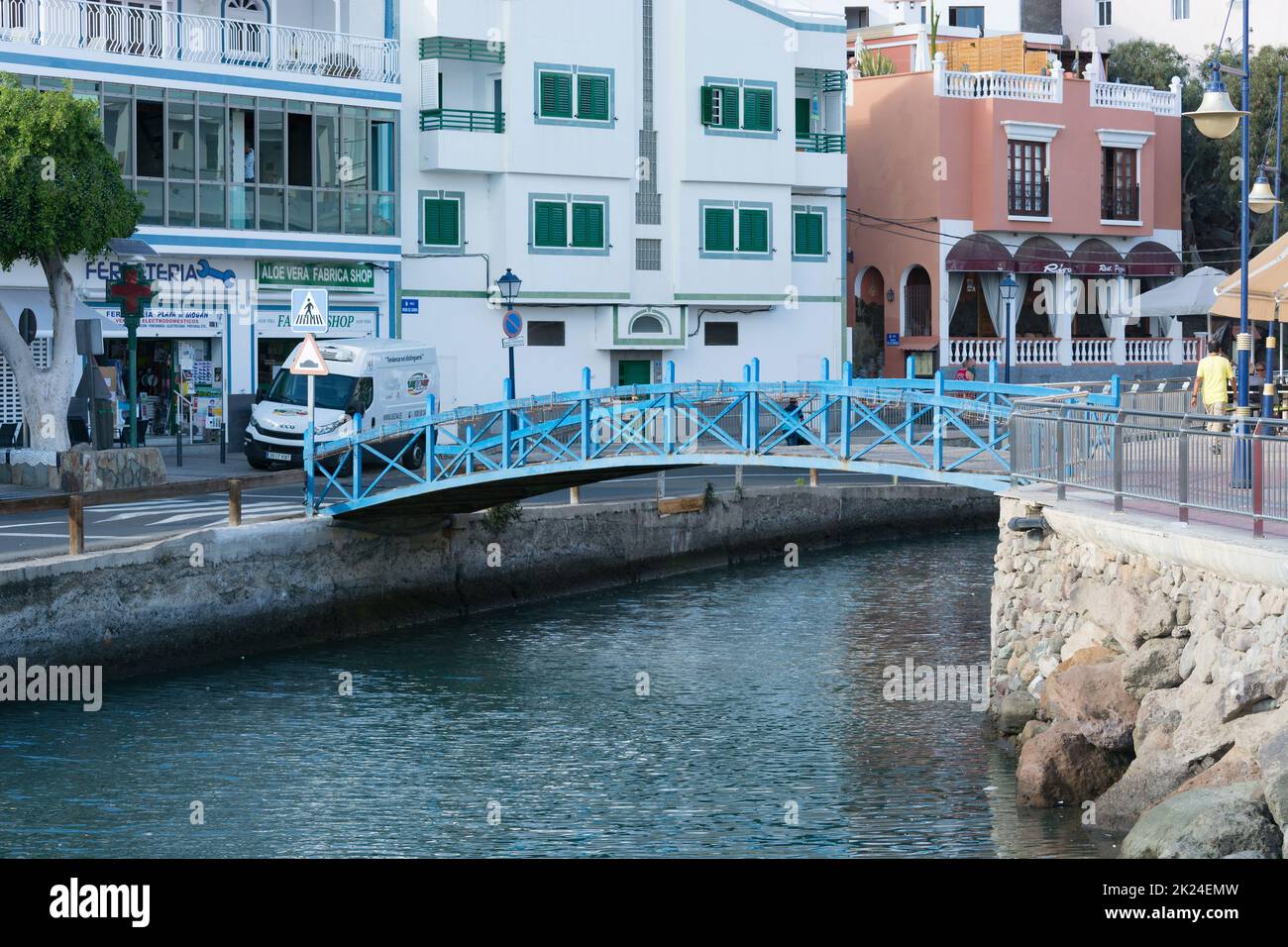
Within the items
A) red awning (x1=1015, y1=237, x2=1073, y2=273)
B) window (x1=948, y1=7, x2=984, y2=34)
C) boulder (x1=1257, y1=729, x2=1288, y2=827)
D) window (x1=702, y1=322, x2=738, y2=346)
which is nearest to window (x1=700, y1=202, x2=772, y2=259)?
window (x1=702, y1=322, x2=738, y2=346)

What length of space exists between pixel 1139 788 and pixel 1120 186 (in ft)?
132

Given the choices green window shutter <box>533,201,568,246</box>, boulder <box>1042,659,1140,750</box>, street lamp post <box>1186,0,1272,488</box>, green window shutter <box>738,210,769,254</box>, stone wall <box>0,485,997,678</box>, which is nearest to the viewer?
street lamp post <box>1186,0,1272,488</box>

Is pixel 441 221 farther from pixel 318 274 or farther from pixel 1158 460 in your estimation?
pixel 1158 460

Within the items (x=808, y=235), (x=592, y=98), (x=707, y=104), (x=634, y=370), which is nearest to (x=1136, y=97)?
(x=808, y=235)

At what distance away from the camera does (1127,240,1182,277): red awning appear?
53594mm

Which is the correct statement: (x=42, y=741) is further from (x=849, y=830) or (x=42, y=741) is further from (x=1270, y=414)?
(x=1270, y=414)

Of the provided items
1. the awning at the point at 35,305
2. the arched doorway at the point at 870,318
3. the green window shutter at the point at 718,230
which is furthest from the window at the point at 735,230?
the awning at the point at 35,305

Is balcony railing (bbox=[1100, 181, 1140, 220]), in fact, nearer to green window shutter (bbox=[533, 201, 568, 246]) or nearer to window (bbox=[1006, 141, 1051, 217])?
window (bbox=[1006, 141, 1051, 217])

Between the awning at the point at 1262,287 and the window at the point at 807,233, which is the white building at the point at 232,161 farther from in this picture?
the awning at the point at 1262,287

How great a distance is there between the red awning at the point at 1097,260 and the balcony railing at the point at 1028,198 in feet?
5.03

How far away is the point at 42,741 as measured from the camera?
20672mm

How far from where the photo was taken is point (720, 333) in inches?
1880

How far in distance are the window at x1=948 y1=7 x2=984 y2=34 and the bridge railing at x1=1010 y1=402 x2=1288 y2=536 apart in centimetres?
5428
